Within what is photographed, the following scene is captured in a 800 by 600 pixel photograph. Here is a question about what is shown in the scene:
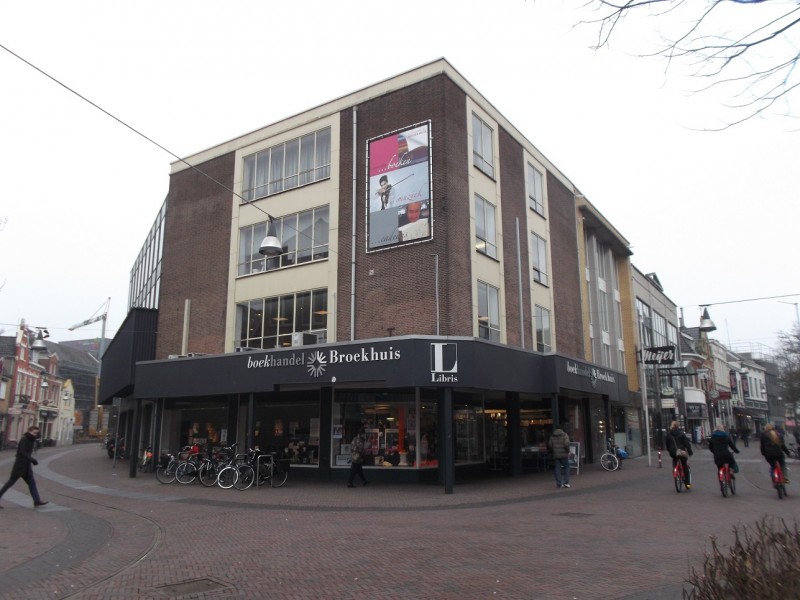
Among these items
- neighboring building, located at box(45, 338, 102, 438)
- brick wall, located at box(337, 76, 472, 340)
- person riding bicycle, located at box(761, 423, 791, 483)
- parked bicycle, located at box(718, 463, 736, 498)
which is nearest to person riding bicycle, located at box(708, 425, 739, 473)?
parked bicycle, located at box(718, 463, 736, 498)

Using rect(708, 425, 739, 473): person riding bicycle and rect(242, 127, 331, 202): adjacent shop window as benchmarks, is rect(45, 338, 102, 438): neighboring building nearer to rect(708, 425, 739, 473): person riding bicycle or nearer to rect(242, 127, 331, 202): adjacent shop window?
rect(242, 127, 331, 202): adjacent shop window

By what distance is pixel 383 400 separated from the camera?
20188mm

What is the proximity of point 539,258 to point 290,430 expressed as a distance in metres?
12.3

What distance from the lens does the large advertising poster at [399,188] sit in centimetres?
1980

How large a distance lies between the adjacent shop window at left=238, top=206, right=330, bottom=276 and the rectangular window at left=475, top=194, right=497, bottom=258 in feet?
17.6

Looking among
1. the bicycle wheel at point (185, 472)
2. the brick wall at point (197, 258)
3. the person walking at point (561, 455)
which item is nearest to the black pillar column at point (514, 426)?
the person walking at point (561, 455)

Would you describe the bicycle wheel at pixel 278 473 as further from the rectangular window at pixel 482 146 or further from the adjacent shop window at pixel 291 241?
the rectangular window at pixel 482 146

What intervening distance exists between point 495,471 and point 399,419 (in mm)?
5363

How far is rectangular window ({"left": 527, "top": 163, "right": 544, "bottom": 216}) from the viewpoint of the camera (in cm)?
2588

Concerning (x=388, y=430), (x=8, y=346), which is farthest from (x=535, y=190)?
(x=8, y=346)

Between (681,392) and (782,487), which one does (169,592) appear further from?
(681,392)

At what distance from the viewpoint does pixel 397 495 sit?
16.3m

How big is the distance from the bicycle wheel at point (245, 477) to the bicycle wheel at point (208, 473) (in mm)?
1366

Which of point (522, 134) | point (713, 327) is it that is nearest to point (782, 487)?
point (522, 134)
